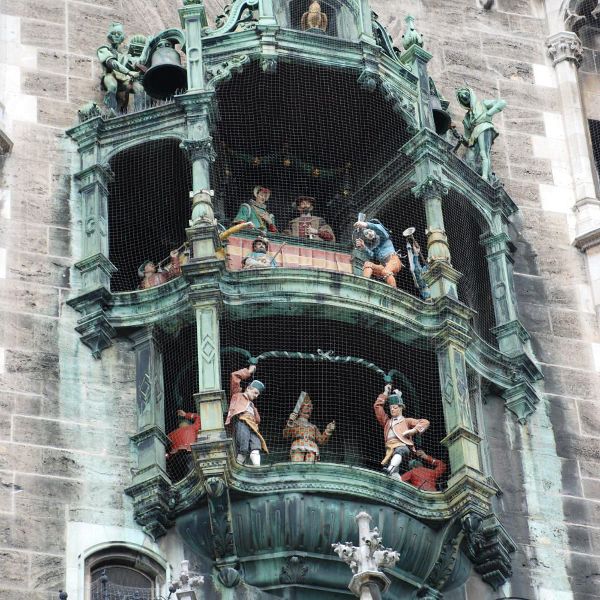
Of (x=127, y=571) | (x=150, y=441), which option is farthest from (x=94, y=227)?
(x=127, y=571)

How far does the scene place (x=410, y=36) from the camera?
97.2ft

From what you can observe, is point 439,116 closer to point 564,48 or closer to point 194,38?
point 564,48

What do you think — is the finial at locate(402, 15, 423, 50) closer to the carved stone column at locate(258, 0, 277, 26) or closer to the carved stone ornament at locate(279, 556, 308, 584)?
the carved stone column at locate(258, 0, 277, 26)

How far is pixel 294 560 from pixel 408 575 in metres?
1.23

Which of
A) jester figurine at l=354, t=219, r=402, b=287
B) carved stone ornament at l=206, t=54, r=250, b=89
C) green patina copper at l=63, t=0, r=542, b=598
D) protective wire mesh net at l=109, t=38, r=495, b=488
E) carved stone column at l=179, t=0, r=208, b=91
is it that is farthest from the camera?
carved stone ornament at l=206, t=54, r=250, b=89

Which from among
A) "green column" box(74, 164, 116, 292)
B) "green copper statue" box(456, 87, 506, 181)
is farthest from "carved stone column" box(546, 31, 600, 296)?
"green column" box(74, 164, 116, 292)

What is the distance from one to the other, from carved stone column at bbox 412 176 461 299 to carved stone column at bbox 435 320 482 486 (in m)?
0.53

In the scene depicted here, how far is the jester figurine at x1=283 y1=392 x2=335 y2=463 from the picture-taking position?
→ 26.4 meters

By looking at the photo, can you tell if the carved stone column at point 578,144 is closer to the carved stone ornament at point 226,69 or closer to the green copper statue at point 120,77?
the carved stone ornament at point 226,69

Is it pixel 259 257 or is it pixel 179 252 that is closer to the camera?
pixel 259 257

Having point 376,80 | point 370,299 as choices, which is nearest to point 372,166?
point 376,80

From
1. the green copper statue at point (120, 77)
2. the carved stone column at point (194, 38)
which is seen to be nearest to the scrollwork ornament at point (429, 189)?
the carved stone column at point (194, 38)

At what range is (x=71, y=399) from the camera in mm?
26172

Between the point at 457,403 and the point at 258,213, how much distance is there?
3.65 meters
